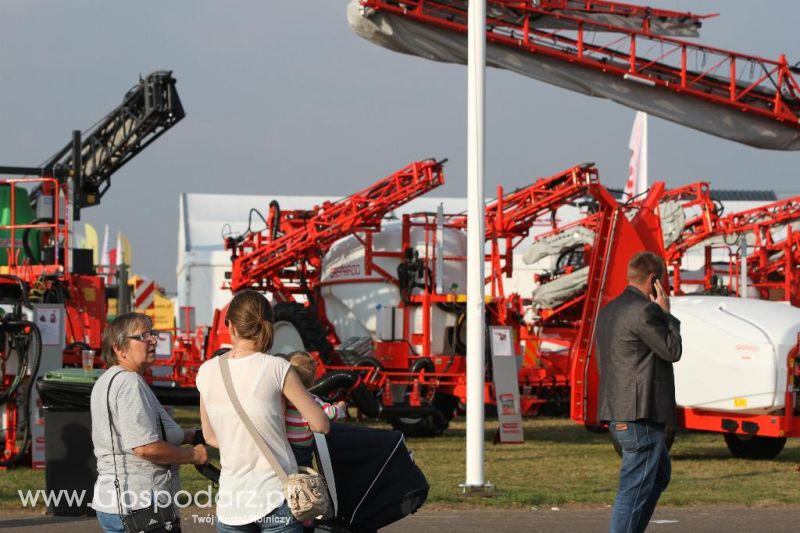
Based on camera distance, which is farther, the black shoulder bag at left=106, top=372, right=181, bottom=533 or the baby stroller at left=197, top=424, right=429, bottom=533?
Answer: the baby stroller at left=197, top=424, right=429, bottom=533

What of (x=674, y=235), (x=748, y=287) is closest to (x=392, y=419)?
(x=674, y=235)

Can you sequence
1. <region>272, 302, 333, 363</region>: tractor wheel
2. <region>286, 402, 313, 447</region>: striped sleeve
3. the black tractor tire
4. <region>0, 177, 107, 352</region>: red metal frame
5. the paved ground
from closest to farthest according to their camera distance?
1. <region>286, 402, 313, 447</region>: striped sleeve
2. the paved ground
3. <region>0, 177, 107, 352</region>: red metal frame
4. <region>272, 302, 333, 363</region>: tractor wheel
5. the black tractor tire

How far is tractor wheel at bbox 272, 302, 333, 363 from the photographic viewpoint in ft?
58.8


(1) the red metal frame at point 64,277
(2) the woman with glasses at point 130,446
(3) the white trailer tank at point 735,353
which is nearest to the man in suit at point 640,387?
(2) the woman with glasses at point 130,446

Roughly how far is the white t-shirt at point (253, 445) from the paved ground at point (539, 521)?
182 inches

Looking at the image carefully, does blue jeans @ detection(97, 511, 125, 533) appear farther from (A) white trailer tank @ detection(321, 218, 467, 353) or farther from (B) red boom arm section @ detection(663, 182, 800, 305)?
(B) red boom arm section @ detection(663, 182, 800, 305)

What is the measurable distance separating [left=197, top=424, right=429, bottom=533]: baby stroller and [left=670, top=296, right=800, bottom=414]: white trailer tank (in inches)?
356

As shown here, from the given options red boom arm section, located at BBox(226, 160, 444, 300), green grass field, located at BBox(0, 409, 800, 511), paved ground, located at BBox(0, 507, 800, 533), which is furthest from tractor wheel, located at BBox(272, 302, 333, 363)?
paved ground, located at BBox(0, 507, 800, 533)

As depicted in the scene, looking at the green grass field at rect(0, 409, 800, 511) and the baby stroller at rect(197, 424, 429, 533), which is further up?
the baby stroller at rect(197, 424, 429, 533)

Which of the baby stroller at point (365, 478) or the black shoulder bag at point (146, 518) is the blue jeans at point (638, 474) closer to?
the baby stroller at point (365, 478)

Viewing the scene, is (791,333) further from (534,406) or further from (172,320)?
(172,320)

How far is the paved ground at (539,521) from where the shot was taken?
10.0m

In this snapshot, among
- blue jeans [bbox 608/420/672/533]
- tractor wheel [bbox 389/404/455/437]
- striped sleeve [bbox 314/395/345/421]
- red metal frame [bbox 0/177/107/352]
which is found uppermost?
red metal frame [bbox 0/177/107/352]

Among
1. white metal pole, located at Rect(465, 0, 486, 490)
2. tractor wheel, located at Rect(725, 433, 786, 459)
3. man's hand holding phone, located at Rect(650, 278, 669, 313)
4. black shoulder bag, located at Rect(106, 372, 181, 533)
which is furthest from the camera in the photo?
tractor wheel, located at Rect(725, 433, 786, 459)
